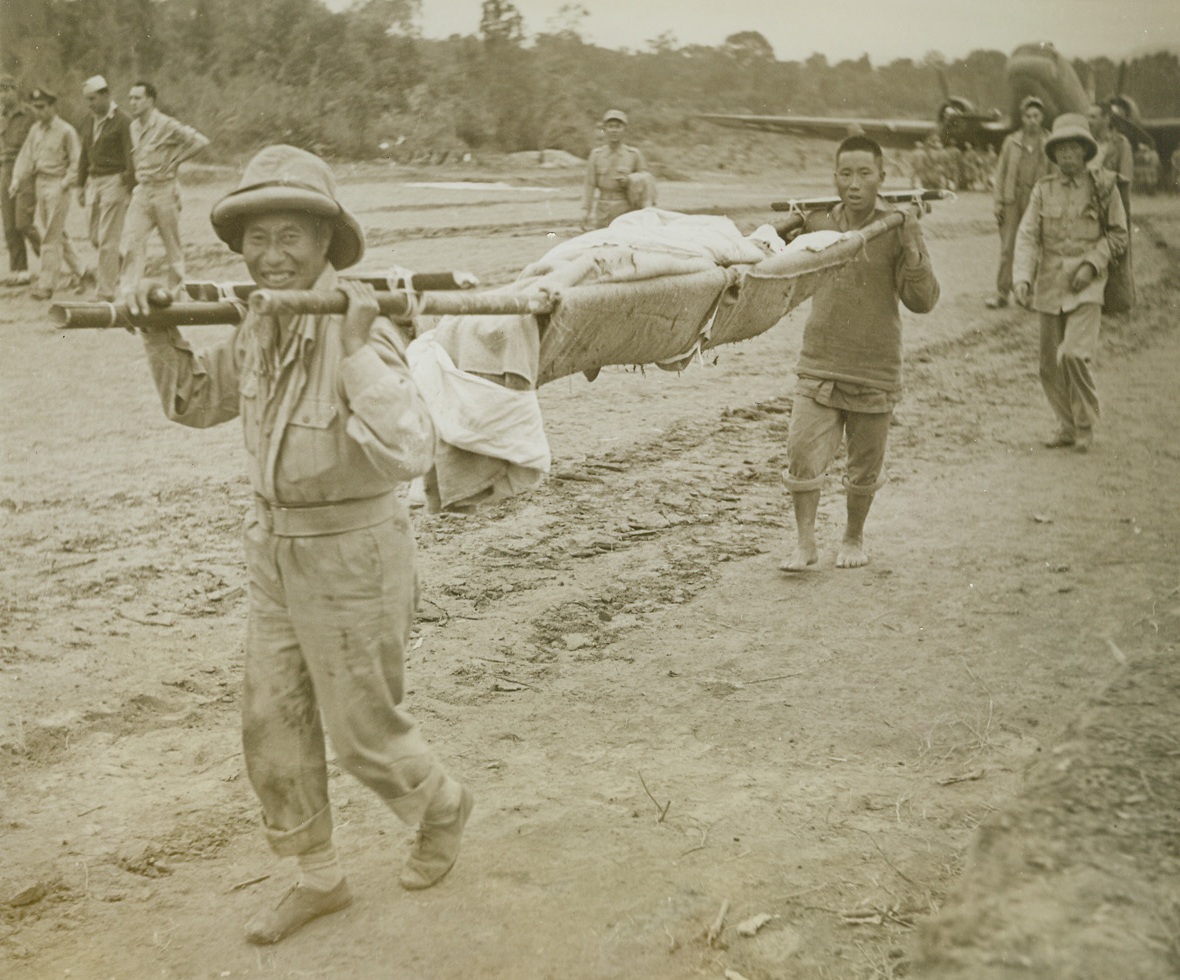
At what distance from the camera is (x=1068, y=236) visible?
6188mm

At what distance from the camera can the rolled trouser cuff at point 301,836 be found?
2.73 m

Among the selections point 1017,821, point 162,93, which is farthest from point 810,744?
point 162,93

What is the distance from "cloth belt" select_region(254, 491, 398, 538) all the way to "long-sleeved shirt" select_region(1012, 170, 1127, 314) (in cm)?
458

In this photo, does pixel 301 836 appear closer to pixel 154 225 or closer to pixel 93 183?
pixel 154 225

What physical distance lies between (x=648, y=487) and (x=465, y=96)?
7.31 ft

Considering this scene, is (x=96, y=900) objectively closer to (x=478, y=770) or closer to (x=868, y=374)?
(x=478, y=770)

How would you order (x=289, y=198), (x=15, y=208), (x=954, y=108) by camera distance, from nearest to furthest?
(x=289, y=198), (x=954, y=108), (x=15, y=208)

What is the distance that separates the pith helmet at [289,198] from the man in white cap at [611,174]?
16.5 ft

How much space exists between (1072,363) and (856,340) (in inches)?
82.1

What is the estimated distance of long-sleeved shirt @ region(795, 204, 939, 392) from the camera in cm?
467

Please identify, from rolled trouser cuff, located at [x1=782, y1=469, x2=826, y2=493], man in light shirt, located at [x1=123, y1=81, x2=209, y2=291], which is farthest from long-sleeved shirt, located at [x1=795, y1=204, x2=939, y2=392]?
man in light shirt, located at [x1=123, y1=81, x2=209, y2=291]

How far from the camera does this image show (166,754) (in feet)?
11.8

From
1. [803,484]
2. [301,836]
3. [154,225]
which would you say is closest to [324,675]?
[301,836]

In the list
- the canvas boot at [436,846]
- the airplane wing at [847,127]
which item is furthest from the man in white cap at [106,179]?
the canvas boot at [436,846]
